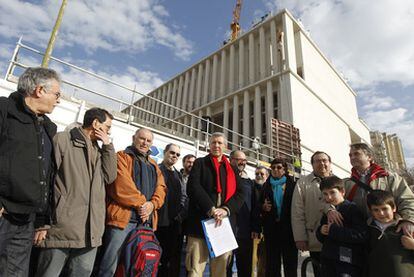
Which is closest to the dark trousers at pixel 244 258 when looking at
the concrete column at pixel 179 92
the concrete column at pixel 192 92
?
the concrete column at pixel 192 92

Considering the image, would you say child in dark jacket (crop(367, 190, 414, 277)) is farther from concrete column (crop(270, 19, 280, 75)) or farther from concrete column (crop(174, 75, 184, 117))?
concrete column (crop(174, 75, 184, 117))

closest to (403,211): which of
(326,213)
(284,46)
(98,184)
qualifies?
(326,213)

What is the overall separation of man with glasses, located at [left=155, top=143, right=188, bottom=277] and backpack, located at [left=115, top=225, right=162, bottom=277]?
0.84 meters

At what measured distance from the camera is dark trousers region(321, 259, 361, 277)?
2.09 metres

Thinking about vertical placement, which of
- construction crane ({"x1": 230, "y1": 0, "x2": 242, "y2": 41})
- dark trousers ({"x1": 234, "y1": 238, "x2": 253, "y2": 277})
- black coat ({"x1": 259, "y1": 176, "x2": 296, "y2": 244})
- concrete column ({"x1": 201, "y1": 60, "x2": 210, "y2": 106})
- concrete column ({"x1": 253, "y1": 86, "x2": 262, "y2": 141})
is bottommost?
dark trousers ({"x1": 234, "y1": 238, "x2": 253, "y2": 277})

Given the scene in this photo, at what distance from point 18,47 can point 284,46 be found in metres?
20.2

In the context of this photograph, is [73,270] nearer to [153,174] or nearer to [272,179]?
[153,174]

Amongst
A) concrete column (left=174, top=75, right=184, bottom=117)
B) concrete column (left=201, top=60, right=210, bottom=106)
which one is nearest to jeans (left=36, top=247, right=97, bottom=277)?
concrete column (left=201, top=60, right=210, bottom=106)

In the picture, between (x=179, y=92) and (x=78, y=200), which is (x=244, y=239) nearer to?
(x=78, y=200)

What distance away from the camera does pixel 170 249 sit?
10.8ft

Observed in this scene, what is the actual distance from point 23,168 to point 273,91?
21088mm

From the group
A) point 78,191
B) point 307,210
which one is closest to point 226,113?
point 307,210

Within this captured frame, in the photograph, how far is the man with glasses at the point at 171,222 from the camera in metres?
3.20

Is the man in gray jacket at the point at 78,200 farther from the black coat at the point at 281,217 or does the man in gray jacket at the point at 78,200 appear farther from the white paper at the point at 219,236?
the black coat at the point at 281,217
